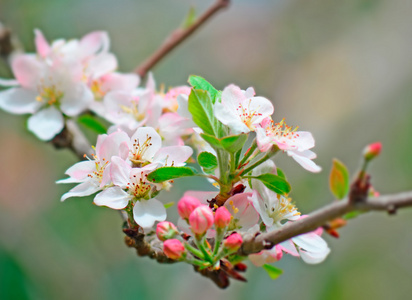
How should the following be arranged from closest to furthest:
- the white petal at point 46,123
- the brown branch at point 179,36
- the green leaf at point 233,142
Result: 1. the green leaf at point 233,142
2. the white petal at point 46,123
3. the brown branch at point 179,36

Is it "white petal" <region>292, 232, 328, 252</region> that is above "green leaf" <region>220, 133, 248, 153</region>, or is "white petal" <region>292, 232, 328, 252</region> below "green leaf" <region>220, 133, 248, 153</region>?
below

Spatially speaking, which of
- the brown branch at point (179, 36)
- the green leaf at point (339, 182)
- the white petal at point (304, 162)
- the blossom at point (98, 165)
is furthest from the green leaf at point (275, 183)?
the brown branch at point (179, 36)

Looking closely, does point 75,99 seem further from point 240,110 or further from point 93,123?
point 240,110

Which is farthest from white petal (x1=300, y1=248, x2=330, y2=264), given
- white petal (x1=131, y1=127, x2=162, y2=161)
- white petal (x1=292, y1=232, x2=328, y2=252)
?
white petal (x1=131, y1=127, x2=162, y2=161)

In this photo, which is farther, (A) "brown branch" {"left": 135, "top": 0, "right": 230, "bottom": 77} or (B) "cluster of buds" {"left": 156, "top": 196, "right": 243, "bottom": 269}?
(A) "brown branch" {"left": 135, "top": 0, "right": 230, "bottom": 77}

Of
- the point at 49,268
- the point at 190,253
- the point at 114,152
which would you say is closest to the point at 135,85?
the point at 114,152

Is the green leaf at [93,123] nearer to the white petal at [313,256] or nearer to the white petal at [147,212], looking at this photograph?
the white petal at [147,212]

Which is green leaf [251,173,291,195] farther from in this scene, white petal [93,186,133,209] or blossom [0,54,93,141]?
blossom [0,54,93,141]
